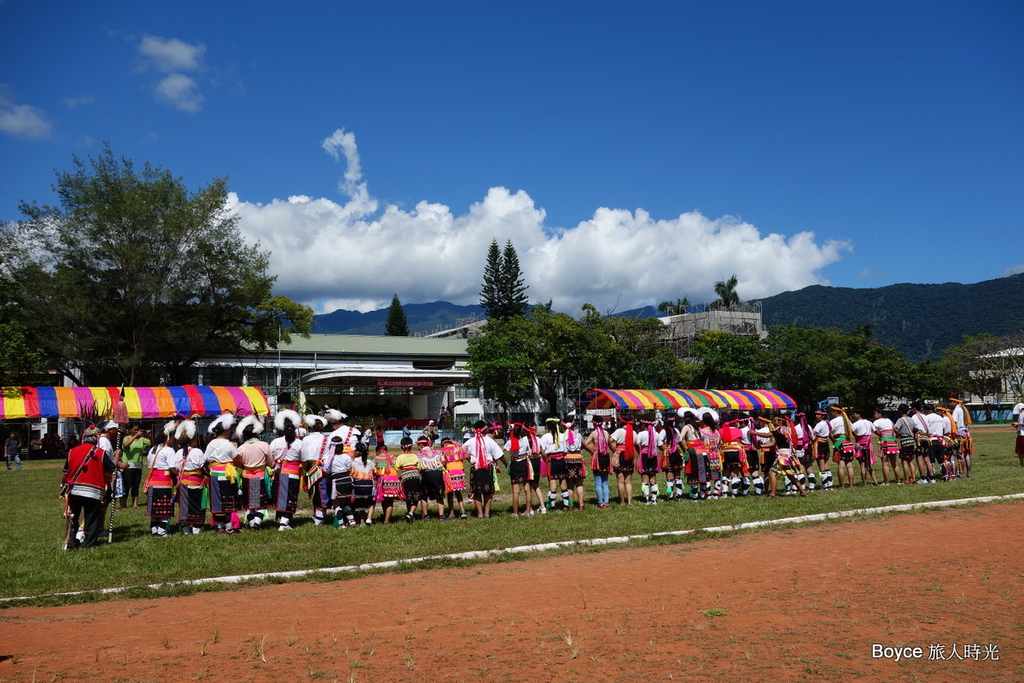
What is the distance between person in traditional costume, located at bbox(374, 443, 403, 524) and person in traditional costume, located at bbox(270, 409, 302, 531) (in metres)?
1.43

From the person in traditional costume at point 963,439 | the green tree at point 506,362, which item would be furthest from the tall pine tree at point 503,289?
the person in traditional costume at point 963,439

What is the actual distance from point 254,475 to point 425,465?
120 inches

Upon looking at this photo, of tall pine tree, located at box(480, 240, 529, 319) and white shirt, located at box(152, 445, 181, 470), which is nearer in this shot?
white shirt, located at box(152, 445, 181, 470)

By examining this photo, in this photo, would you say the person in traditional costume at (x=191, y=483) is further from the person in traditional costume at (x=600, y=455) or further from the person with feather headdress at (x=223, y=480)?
the person in traditional costume at (x=600, y=455)

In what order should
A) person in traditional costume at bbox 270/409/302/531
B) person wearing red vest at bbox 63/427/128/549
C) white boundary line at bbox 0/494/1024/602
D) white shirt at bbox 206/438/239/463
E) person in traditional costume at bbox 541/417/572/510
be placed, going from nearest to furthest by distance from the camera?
white boundary line at bbox 0/494/1024/602 < person wearing red vest at bbox 63/427/128/549 < white shirt at bbox 206/438/239/463 < person in traditional costume at bbox 270/409/302/531 < person in traditional costume at bbox 541/417/572/510

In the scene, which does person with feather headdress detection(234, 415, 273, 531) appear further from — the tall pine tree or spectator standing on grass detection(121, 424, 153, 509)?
the tall pine tree

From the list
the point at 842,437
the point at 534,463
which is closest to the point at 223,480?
the point at 534,463

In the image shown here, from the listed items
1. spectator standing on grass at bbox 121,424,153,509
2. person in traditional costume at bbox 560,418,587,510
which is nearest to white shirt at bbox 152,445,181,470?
spectator standing on grass at bbox 121,424,153,509

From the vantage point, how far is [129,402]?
36625mm

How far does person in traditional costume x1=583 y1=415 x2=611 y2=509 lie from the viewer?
616 inches

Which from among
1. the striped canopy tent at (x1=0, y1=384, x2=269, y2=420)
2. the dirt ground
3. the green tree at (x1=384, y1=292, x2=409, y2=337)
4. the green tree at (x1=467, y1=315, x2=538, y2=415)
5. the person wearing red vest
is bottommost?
the dirt ground

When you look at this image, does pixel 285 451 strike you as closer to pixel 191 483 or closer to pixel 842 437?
pixel 191 483

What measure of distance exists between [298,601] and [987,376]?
91.1 m

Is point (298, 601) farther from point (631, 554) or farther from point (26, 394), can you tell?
point (26, 394)
